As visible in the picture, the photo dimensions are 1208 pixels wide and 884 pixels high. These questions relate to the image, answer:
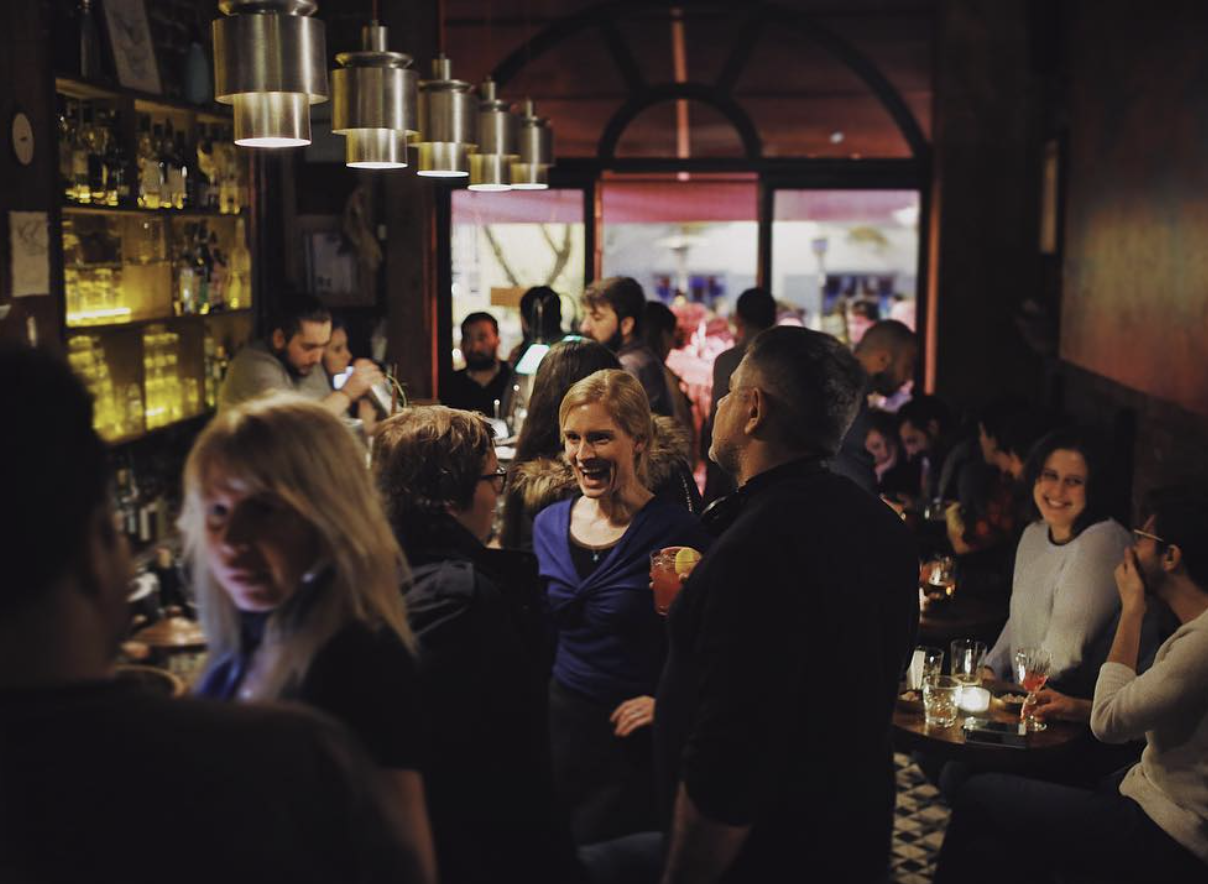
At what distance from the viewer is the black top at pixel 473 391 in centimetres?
655

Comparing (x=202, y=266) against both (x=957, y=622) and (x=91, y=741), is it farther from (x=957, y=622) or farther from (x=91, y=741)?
(x=91, y=741)

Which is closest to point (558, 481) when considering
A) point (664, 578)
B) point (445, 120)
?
point (664, 578)

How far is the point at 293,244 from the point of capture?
7.78m

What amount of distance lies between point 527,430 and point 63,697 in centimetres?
271

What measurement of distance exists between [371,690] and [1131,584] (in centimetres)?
228

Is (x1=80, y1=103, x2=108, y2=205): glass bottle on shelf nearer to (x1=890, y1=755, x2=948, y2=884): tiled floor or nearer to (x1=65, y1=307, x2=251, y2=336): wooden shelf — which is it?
(x1=65, y1=307, x2=251, y2=336): wooden shelf

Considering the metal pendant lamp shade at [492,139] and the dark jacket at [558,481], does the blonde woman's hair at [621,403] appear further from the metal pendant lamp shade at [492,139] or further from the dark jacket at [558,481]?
the metal pendant lamp shade at [492,139]

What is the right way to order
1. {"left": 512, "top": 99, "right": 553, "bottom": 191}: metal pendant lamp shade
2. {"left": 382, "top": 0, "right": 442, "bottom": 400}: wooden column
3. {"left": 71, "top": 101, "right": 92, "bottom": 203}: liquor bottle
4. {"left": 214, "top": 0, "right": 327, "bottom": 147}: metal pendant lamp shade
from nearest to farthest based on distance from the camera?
{"left": 214, "top": 0, "right": 327, "bottom": 147}: metal pendant lamp shade, {"left": 71, "top": 101, "right": 92, "bottom": 203}: liquor bottle, {"left": 512, "top": 99, "right": 553, "bottom": 191}: metal pendant lamp shade, {"left": 382, "top": 0, "right": 442, "bottom": 400}: wooden column

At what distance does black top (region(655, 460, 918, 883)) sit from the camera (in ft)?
6.27

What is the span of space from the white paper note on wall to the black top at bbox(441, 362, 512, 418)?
2.39m

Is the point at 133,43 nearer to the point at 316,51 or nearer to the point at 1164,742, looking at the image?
the point at 316,51

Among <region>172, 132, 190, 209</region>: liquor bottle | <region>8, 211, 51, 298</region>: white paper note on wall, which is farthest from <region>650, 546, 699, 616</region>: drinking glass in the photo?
<region>172, 132, 190, 209</region>: liquor bottle

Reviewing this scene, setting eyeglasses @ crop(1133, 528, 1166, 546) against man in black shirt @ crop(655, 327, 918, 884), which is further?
eyeglasses @ crop(1133, 528, 1166, 546)

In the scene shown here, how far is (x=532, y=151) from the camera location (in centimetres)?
506
